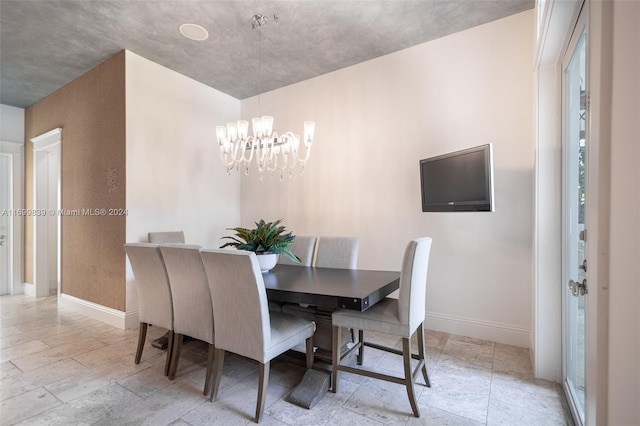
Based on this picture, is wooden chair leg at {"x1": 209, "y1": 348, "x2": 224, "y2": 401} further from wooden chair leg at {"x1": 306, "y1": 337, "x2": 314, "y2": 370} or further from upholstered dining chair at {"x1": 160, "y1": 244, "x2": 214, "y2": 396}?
wooden chair leg at {"x1": 306, "y1": 337, "x2": 314, "y2": 370}

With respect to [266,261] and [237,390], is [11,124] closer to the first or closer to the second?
[266,261]

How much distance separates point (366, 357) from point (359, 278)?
771 mm

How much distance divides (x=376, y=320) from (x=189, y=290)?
4.19ft

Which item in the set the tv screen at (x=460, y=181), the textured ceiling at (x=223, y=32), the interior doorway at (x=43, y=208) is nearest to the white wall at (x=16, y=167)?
the interior doorway at (x=43, y=208)

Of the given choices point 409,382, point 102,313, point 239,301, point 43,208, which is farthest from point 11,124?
point 409,382

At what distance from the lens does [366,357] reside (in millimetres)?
2656

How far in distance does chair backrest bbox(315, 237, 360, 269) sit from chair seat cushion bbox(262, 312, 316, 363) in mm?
760

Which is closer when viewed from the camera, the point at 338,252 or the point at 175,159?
the point at 338,252

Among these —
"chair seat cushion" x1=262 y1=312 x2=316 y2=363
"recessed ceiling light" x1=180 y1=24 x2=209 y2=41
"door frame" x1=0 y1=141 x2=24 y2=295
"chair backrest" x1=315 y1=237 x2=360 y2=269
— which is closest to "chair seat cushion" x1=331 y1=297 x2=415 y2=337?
"chair seat cushion" x1=262 y1=312 x2=316 y2=363

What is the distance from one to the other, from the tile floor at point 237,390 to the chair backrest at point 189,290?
426 mm

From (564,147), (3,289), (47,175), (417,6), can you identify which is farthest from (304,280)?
(3,289)

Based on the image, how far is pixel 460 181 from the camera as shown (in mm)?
2664

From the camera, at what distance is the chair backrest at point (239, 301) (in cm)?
179

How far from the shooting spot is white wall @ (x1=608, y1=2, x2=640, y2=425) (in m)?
0.77
